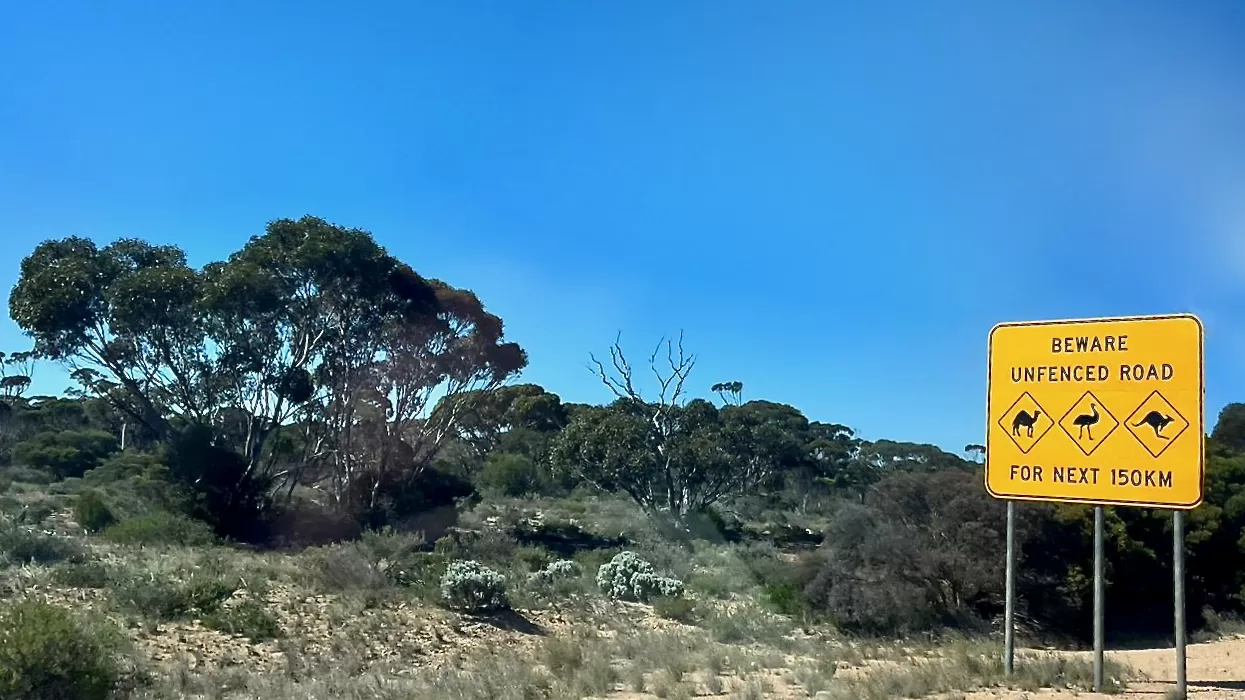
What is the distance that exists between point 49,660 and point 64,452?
47.6m

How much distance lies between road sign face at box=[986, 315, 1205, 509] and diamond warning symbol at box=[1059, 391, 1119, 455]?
1 centimetres

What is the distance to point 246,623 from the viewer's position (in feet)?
48.9

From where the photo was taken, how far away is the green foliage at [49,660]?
9.47 meters

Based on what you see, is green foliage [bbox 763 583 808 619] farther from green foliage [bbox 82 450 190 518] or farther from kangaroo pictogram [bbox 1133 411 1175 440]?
green foliage [bbox 82 450 190 518]

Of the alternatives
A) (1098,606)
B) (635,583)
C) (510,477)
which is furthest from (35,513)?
(1098,606)

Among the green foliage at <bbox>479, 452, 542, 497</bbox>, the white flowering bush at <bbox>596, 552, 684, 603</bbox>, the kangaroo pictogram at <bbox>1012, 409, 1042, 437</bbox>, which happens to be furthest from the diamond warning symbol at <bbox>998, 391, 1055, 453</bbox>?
the green foliage at <bbox>479, 452, 542, 497</bbox>

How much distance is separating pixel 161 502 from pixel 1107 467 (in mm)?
28640

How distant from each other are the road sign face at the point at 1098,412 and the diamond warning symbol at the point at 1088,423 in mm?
10

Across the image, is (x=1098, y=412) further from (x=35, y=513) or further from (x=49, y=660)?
(x=35, y=513)

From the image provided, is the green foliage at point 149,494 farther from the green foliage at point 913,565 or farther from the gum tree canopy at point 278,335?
the green foliage at point 913,565

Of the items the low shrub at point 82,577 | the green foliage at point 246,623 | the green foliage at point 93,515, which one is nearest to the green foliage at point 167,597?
the green foliage at point 246,623

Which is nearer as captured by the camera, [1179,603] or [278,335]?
[1179,603]

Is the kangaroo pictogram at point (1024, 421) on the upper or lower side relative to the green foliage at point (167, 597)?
upper

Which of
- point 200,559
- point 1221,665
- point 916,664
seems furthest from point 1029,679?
point 200,559
